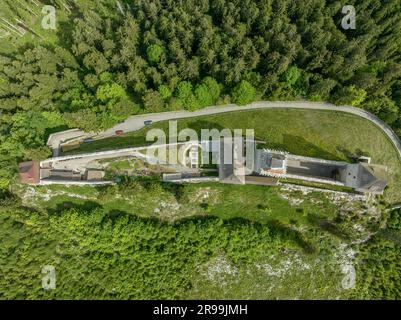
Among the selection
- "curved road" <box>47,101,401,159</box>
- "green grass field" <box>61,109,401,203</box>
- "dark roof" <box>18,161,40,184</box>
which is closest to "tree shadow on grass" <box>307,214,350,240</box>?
"green grass field" <box>61,109,401,203</box>

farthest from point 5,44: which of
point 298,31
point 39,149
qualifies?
point 298,31

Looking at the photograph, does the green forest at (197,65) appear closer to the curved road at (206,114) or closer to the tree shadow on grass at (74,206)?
the curved road at (206,114)

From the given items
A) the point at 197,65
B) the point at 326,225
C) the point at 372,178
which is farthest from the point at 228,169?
the point at 326,225

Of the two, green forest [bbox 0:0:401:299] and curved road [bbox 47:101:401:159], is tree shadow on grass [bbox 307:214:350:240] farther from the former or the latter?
curved road [bbox 47:101:401:159]

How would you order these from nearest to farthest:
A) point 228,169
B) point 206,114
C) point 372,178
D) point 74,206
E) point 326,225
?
point 372,178 < point 228,169 < point 206,114 < point 74,206 < point 326,225

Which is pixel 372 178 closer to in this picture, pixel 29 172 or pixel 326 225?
pixel 326 225

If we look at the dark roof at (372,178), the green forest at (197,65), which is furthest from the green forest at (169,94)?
the dark roof at (372,178)
